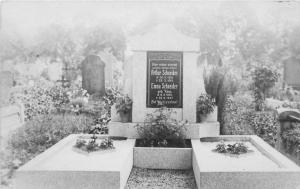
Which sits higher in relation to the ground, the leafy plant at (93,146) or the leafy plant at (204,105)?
the leafy plant at (204,105)

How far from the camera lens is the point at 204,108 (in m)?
7.18

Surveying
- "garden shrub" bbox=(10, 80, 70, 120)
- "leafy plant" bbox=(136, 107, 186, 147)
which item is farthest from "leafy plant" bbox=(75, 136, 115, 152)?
"garden shrub" bbox=(10, 80, 70, 120)

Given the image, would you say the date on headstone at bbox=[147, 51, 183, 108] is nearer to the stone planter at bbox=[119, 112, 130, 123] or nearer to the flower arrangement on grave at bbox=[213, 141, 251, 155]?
the stone planter at bbox=[119, 112, 130, 123]

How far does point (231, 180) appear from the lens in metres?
4.55

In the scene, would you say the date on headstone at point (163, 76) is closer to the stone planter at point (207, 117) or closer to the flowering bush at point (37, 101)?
the stone planter at point (207, 117)

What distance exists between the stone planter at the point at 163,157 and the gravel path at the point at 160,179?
0.48ft

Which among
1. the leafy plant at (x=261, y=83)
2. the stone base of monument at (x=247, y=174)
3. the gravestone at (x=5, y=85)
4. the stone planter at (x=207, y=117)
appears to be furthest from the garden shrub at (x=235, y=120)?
the gravestone at (x=5, y=85)

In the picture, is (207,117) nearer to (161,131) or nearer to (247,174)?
(161,131)

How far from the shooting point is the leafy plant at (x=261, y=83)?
436 inches

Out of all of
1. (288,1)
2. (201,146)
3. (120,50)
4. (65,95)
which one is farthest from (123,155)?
(120,50)

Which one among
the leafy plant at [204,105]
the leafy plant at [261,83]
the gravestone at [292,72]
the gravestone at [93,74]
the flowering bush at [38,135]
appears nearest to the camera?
the flowering bush at [38,135]

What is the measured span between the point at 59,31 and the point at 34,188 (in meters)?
13.2

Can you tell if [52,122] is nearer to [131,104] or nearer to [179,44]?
[131,104]

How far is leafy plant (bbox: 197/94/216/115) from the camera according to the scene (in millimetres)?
7180
